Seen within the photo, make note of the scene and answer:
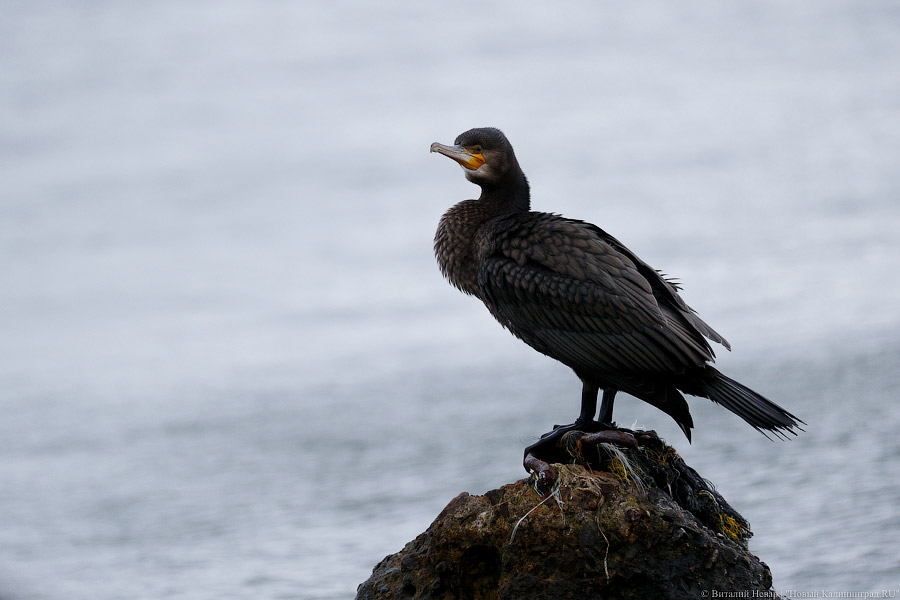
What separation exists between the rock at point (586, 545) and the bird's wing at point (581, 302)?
0.65m

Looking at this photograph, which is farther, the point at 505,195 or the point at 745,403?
the point at 505,195

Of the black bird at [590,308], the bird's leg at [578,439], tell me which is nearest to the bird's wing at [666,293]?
the black bird at [590,308]

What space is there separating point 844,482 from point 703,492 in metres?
7.50

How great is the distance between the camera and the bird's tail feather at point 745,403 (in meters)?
5.86

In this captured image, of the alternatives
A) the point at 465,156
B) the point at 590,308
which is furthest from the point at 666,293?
the point at 465,156

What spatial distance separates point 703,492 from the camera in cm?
628

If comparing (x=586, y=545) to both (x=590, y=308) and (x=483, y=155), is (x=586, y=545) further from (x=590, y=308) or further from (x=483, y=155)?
(x=483, y=155)

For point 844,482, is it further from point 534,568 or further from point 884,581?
point 534,568

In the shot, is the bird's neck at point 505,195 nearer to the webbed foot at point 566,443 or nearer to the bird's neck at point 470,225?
the bird's neck at point 470,225

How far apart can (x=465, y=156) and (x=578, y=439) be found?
224cm

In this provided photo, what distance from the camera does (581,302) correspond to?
6.46 m

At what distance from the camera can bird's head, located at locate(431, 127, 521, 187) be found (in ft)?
24.2

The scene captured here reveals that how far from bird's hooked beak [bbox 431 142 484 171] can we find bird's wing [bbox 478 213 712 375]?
61cm

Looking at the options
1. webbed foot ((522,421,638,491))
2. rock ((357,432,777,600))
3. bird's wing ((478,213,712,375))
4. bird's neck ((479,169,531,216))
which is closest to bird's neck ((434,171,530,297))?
bird's neck ((479,169,531,216))
